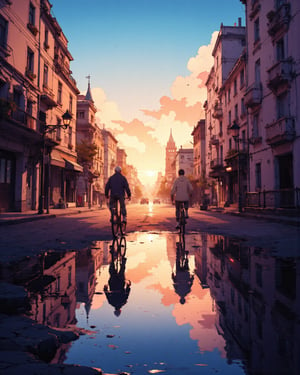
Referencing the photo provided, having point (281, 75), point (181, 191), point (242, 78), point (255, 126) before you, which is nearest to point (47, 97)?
point (255, 126)

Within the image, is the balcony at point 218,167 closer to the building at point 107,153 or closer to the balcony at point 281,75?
the balcony at point 281,75

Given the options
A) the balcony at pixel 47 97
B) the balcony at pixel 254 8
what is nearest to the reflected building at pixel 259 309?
the balcony at pixel 47 97

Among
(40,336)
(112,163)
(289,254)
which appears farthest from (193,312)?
(112,163)

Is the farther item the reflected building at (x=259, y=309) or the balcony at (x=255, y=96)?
the balcony at (x=255, y=96)

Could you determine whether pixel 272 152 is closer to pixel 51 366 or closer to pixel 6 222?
pixel 6 222

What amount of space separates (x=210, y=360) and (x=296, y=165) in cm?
1831

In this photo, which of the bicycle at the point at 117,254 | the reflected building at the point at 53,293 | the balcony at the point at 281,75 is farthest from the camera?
the balcony at the point at 281,75

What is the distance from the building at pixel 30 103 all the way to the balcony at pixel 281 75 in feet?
44.1

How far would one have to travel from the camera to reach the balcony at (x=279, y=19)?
18.8m

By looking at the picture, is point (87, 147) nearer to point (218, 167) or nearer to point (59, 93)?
point (59, 93)

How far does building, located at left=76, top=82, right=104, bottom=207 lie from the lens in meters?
40.0

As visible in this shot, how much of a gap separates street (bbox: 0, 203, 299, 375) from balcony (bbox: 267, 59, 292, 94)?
1668cm

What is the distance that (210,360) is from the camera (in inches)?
68.0

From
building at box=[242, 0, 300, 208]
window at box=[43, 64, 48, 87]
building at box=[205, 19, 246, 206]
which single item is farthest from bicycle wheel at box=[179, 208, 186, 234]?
building at box=[205, 19, 246, 206]
